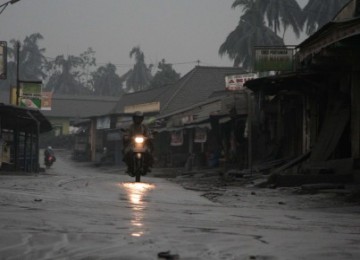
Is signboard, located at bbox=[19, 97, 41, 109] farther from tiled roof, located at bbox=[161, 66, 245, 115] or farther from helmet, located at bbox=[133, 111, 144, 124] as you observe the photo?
helmet, located at bbox=[133, 111, 144, 124]

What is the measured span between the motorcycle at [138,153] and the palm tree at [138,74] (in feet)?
224

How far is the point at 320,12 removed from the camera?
51031 mm

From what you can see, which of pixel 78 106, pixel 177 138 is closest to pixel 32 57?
pixel 78 106

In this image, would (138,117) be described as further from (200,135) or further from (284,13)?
(284,13)

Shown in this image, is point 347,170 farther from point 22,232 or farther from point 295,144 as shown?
point 22,232

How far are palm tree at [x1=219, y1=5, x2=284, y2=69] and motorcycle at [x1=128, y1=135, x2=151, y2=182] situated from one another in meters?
38.8

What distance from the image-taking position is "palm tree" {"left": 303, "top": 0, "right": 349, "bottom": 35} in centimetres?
5075

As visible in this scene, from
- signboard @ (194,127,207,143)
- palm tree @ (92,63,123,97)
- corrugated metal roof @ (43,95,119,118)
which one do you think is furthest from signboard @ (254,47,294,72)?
palm tree @ (92,63,123,97)

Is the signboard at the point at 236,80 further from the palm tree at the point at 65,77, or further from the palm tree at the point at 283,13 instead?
the palm tree at the point at 65,77

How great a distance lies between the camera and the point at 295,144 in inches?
771

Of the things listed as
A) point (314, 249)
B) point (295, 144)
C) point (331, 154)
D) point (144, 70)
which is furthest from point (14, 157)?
point (144, 70)

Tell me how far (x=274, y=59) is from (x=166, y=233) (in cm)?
1349

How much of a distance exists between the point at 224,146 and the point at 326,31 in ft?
51.7

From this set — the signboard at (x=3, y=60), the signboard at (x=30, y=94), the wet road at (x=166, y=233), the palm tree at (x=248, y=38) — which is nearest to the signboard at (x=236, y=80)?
the signboard at (x=30, y=94)
